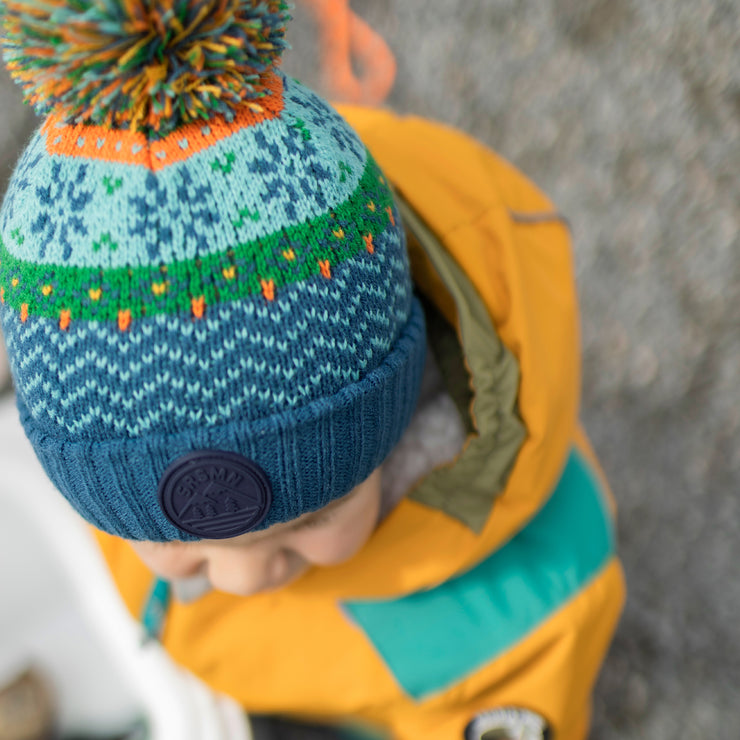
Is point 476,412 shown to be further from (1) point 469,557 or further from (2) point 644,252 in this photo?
(2) point 644,252

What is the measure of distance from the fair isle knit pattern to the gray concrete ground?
672 millimetres

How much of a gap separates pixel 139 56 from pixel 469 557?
56cm

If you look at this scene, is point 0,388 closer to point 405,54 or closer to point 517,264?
point 405,54

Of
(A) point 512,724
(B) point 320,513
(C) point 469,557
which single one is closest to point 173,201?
(B) point 320,513

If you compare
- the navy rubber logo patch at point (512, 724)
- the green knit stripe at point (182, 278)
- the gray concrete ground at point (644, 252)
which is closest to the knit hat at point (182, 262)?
the green knit stripe at point (182, 278)

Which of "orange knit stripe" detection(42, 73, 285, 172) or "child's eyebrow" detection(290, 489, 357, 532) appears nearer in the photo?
"orange knit stripe" detection(42, 73, 285, 172)

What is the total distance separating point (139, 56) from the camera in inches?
16.8

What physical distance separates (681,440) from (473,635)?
55cm

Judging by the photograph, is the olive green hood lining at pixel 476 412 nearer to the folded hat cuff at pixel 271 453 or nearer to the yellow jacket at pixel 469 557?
the yellow jacket at pixel 469 557

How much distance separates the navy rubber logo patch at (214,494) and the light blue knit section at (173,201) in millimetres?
131

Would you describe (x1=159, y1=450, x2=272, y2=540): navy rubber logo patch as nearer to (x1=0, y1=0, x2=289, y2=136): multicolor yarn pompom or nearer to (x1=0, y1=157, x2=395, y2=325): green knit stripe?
(x1=0, y1=157, x2=395, y2=325): green knit stripe

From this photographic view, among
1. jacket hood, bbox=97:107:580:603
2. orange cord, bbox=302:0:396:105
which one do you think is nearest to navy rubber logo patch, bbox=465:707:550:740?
jacket hood, bbox=97:107:580:603

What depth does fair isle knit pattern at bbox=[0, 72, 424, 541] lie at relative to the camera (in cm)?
44

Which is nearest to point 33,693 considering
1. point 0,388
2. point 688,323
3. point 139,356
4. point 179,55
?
point 0,388
